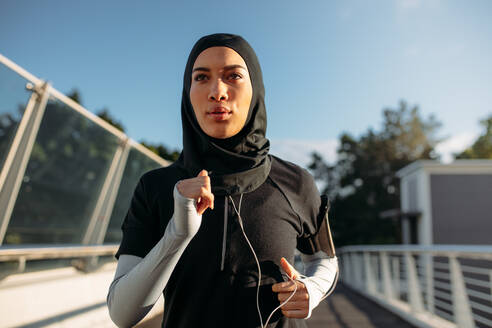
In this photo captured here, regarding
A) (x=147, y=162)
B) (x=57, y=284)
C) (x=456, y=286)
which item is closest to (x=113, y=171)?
(x=147, y=162)

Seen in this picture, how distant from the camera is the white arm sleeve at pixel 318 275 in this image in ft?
3.91

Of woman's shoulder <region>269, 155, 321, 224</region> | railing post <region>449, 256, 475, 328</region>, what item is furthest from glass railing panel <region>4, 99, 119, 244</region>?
railing post <region>449, 256, 475, 328</region>

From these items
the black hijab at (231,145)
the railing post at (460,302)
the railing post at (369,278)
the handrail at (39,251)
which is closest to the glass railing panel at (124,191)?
the handrail at (39,251)

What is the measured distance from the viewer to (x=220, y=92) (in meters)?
1.23

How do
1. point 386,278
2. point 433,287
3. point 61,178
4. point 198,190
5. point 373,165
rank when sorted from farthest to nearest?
point 373,165
point 386,278
point 433,287
point 61,178
point 198,190

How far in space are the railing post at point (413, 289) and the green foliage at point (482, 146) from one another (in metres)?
41.6

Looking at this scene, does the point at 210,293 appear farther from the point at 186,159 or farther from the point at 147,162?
the point at 147,162

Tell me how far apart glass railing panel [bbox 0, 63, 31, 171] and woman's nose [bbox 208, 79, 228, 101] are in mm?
2010

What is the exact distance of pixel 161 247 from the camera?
39.4 inches

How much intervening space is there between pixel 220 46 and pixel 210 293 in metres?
0.83

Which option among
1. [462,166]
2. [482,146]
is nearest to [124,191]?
[462,166]

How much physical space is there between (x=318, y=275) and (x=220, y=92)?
726mm

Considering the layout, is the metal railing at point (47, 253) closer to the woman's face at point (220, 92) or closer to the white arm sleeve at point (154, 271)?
the white arm sleeve at point (154, 271)

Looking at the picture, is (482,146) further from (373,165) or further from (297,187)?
(297,187)
